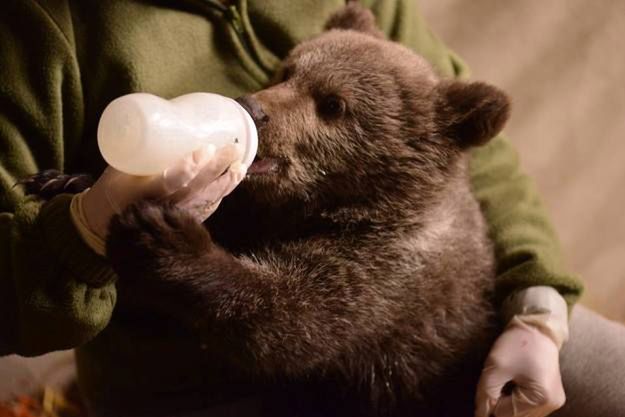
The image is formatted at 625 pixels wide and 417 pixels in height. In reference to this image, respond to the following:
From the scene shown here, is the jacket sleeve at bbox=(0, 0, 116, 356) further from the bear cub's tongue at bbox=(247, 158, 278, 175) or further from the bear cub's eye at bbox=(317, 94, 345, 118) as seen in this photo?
the bear cub's eye at bbox=(317, 94, 345, 118)

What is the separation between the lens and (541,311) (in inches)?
64.4

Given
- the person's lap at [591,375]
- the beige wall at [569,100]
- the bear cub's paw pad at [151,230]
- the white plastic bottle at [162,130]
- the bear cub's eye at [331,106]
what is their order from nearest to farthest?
the white plastic bottle at [162,130]
the bear cub's paw pad at [151,230]
the bear cub's eye at [331,106]
the person's lap at [591,375]
the beige wall at [569,100]

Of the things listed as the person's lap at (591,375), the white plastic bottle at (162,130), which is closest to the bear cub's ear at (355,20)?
the white plastic bottle at (162,130)

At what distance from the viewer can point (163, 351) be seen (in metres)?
1.63

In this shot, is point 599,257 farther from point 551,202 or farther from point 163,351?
point 163,351

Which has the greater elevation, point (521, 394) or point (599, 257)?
point (521, 394)

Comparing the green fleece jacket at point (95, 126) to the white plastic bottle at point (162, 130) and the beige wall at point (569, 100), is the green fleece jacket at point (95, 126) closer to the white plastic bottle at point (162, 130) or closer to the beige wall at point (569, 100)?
the white plastic bottle at point (162, 130)

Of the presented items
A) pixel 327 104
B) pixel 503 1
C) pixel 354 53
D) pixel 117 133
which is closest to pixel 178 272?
pixel 117 133

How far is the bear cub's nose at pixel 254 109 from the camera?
1292 millimetres

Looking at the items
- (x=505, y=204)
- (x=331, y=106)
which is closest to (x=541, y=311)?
(x=505, y=204)

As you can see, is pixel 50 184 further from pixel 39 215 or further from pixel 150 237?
pixel 150 237

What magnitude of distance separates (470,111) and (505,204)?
1.75ft

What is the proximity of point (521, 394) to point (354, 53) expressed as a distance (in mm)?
754

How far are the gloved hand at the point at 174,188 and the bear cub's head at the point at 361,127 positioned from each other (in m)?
0.18
